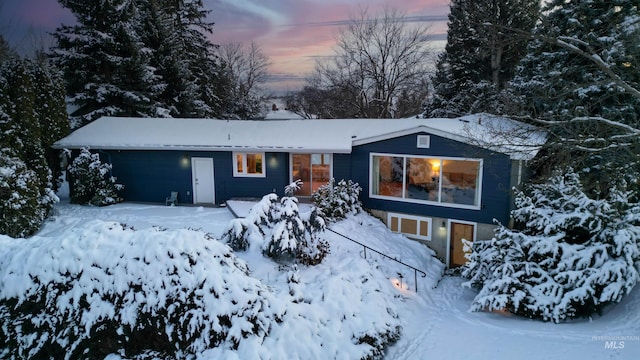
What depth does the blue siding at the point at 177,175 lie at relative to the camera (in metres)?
15.0

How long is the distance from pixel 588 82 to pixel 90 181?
16.1 meters

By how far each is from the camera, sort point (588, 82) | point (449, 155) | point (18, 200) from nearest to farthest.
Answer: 1. point (588, 82)
2. point (18, 200)
3. point (449, 155)

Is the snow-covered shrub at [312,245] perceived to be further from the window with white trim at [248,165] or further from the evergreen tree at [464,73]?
the evergreen tree at [464,73]

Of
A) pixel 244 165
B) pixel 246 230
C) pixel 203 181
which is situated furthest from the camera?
pixel 203 181

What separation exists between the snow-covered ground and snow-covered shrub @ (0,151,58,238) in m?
0.66

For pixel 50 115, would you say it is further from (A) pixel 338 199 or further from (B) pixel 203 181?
(A) pixel 338 199

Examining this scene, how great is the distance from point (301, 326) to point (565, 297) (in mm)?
6478

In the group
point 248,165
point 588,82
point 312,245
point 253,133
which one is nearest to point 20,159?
point 248,165

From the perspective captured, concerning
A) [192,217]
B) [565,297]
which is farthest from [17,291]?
[565,297]

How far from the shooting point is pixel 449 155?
1316 cm

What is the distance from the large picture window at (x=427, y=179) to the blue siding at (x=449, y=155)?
215 mm

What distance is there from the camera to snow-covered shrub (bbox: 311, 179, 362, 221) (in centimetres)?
1327

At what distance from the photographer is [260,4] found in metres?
26.1

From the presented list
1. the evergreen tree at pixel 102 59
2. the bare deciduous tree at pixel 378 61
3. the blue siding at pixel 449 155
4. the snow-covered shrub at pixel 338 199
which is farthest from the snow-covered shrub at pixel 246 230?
the bare deciduous tree at pixel 378 61
